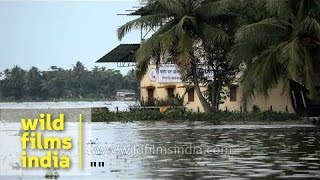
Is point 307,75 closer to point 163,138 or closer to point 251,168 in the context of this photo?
point 163,138

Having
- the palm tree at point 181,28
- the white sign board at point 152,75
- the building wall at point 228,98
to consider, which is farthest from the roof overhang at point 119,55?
the palm tree at point 181,28

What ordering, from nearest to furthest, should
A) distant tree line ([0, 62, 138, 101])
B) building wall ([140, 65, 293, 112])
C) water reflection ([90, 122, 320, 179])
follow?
1. water reflection ([90, 122, 320, 179])
2. building wall ([140, 65, 293, 112])
3. distant tree line ([0, 62, 138, 101])

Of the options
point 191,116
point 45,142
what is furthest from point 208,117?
point 45,142

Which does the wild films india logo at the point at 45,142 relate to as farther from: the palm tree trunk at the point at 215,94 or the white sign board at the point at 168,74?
the white sign board at the point at 168,74

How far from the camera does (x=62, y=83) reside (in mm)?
89875

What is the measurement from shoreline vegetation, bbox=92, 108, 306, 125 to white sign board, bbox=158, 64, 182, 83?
14.9ft

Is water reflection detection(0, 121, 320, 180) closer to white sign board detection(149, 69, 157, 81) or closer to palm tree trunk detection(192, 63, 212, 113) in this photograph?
palm tree trunk detection(192, 63, 212, 113)

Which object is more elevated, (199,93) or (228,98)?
(199,93)

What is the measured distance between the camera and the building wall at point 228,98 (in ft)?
126

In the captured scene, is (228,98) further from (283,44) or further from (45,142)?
(45,142)

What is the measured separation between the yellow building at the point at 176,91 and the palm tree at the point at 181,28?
169 inches

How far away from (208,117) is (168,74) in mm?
9240

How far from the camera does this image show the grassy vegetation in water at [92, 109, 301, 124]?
32.8 m

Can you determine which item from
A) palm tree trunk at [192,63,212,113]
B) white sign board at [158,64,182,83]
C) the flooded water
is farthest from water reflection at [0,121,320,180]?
white sign board at [158,64,182,83]
